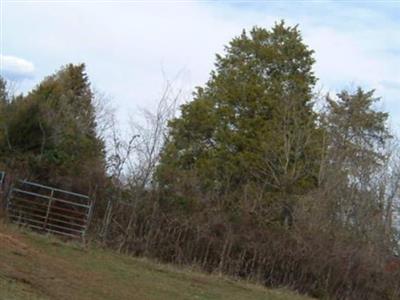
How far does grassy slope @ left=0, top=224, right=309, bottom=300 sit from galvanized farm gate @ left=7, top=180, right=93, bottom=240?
5.36 ft

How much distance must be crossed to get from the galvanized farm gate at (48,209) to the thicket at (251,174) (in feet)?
1.84

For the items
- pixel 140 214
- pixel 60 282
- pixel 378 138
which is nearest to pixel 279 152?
pixel 378 138

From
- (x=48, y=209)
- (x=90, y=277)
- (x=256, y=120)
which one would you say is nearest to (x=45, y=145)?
(x=48, y=209)

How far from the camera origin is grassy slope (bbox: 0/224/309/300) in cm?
1465

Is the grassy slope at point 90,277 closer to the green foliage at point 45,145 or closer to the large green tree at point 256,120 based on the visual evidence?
the green foliage at point 45,145

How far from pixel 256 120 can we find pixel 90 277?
22.7m

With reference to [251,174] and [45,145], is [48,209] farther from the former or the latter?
[251,174]

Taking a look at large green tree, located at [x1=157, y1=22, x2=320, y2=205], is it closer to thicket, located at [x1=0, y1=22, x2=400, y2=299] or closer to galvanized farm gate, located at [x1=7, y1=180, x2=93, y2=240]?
thicket, located at [x1=0, y1=22, x2=400, y2=299]

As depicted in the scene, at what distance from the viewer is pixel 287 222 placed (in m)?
32.6

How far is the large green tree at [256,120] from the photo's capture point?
1505 inches

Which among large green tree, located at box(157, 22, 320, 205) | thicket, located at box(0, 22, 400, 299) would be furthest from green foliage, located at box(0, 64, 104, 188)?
large green tree, located at box(157, 22, 320, 205)

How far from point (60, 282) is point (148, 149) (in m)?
16.7

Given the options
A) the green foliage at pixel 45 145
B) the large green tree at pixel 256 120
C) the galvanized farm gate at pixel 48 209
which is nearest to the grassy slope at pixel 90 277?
the galvanized farm gate at pixel 48 209

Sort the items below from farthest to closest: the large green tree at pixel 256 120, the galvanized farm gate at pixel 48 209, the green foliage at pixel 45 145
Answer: the large green tree at pixel 256 120
the green foliage at pixel 45 145
the galvanized farm gate at pixel 48 209
